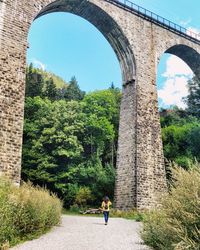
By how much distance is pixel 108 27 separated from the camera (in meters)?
18.4

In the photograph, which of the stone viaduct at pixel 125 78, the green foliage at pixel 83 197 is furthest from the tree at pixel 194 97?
the green foliage at pixel 83 197

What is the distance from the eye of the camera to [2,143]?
12.1 m

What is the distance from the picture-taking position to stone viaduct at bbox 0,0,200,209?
1273cm

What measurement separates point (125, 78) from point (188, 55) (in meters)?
6.65

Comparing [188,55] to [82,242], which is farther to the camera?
Answer: [188,55]

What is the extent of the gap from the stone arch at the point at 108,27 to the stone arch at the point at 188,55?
4002mm

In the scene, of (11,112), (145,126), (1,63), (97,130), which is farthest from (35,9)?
(97,130)

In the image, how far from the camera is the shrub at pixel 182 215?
4.36 meters

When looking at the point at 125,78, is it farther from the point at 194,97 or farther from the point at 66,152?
the point at 194,97

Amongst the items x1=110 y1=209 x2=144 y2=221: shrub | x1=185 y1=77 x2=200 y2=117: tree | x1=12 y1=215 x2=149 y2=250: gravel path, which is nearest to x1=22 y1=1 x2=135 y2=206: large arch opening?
x1=110 y1=209 x2=144 y2=221: shrub

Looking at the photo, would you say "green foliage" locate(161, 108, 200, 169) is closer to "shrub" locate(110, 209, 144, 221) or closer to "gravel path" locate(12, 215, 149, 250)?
"shrub" locate(110, 209, 144, 221)

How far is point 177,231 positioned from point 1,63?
10.5 m

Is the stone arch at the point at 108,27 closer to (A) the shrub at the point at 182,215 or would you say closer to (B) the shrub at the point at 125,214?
(B) the shrub at the point at 125,214

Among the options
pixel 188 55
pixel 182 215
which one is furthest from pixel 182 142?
pixel 182 215
